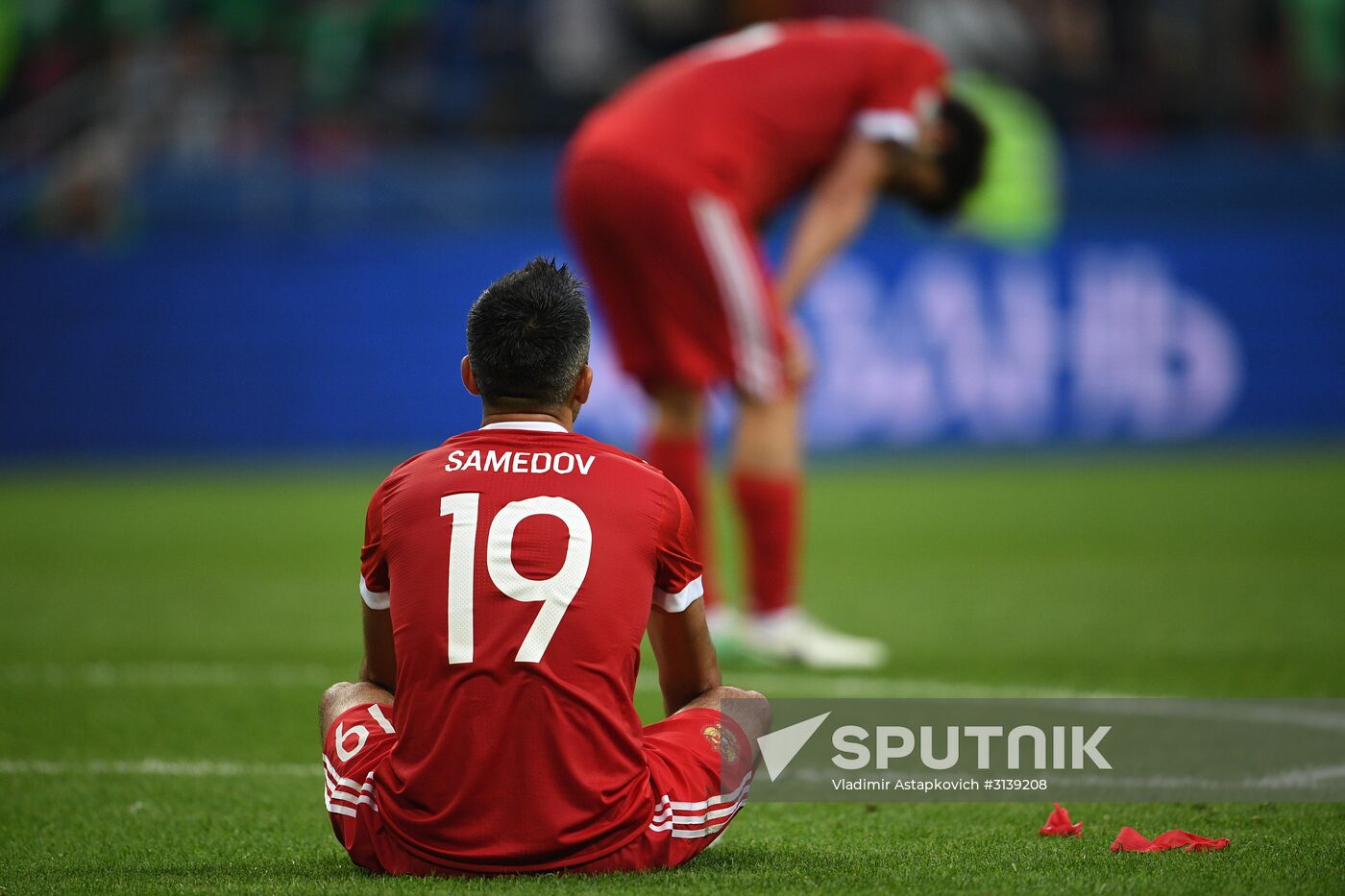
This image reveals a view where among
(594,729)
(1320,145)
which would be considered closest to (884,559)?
(594,729)

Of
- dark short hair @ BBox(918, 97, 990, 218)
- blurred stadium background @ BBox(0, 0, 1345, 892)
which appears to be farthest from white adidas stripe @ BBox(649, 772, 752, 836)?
dark short hair @ BBox(918, 97, 990, 218)

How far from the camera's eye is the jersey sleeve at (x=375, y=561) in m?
2.77

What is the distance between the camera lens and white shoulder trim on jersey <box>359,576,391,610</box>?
9.30ft

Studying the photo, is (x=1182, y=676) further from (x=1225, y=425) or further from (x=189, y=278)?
(x=189, y=278)

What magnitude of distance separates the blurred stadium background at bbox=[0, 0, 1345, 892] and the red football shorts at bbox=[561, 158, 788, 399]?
44.2 inches

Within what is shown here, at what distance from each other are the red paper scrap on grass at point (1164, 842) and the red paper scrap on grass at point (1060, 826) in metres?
0.13

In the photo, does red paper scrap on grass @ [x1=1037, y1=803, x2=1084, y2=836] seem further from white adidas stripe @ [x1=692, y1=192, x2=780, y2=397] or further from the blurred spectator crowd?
the blurred spectator crowd

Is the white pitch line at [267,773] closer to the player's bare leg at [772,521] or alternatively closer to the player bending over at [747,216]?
the player's bare leg at [772,521]

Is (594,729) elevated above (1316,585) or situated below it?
above

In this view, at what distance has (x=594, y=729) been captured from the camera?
8.66 ft

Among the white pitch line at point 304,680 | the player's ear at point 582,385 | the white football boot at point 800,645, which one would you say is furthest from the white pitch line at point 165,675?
the player's ear at point 582,385

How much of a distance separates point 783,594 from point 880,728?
155 cm

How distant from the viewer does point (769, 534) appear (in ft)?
17.4

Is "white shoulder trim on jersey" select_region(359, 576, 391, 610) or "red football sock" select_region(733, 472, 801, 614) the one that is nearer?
"white shoulder trim on jersey" select_region(359, 576, 391, 610)
